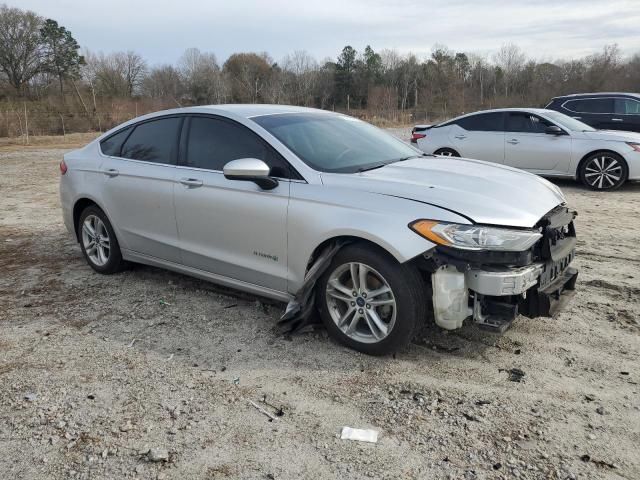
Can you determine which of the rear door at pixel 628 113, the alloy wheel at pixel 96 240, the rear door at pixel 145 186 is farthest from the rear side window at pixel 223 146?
the rear door at pixel 628 113

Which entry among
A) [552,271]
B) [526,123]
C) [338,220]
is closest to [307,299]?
[338,220]

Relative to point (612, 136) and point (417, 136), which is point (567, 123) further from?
point (417, 136)

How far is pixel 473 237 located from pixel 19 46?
6669 cm

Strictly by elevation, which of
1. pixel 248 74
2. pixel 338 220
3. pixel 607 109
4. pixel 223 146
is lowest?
pixel 338 220

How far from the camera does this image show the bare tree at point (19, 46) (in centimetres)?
5653

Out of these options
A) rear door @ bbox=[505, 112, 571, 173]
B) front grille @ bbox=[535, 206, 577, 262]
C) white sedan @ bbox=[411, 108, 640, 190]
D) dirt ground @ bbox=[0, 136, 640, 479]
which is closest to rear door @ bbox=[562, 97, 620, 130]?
white sedan @ bbox=[411, 108, 640, 190]

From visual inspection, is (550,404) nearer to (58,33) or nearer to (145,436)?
(145,436)

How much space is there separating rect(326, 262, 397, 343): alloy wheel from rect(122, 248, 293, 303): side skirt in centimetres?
45

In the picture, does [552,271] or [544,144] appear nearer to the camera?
[552,271]

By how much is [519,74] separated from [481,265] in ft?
250

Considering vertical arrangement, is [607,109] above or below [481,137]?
above

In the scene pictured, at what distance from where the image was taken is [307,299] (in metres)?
3.90

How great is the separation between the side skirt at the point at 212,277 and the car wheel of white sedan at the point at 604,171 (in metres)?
7.80

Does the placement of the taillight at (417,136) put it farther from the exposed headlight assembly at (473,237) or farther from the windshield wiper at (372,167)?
the exposed headlight assembly at (473,237)
